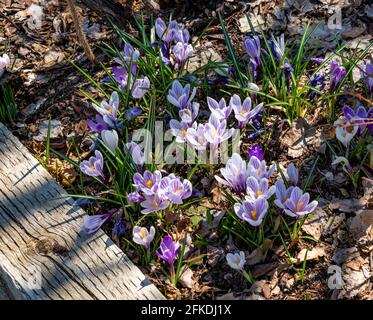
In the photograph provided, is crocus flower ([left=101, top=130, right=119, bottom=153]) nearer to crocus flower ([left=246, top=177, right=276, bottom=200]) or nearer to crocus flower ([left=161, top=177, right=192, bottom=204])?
crocus flower ([left=161, top=177, right=192, bottom=204])

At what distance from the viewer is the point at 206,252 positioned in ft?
9.57

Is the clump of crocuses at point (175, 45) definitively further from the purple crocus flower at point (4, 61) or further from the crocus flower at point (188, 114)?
the purple crocus flower at point (4, 61)

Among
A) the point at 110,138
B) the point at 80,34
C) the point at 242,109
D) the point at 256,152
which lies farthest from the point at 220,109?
the point at 80,34

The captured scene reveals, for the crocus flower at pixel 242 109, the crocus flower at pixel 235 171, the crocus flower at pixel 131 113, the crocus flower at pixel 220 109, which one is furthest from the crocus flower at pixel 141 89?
the crocus flower at pixel 235 171

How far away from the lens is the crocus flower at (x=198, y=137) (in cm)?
297

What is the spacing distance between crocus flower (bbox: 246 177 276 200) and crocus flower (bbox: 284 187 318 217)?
78 millimetres

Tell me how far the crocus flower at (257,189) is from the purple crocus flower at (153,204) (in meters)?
0.36

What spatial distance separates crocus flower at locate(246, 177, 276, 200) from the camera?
2730mm

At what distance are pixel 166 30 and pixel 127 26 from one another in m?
0.45

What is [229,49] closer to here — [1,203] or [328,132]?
[328,132]

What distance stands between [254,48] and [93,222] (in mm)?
1124

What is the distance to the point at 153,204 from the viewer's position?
9.38 feet

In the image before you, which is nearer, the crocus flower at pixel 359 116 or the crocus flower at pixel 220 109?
the crocus flower at pixel 359 116

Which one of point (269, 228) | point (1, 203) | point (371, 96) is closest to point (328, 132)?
point (371, 96)
